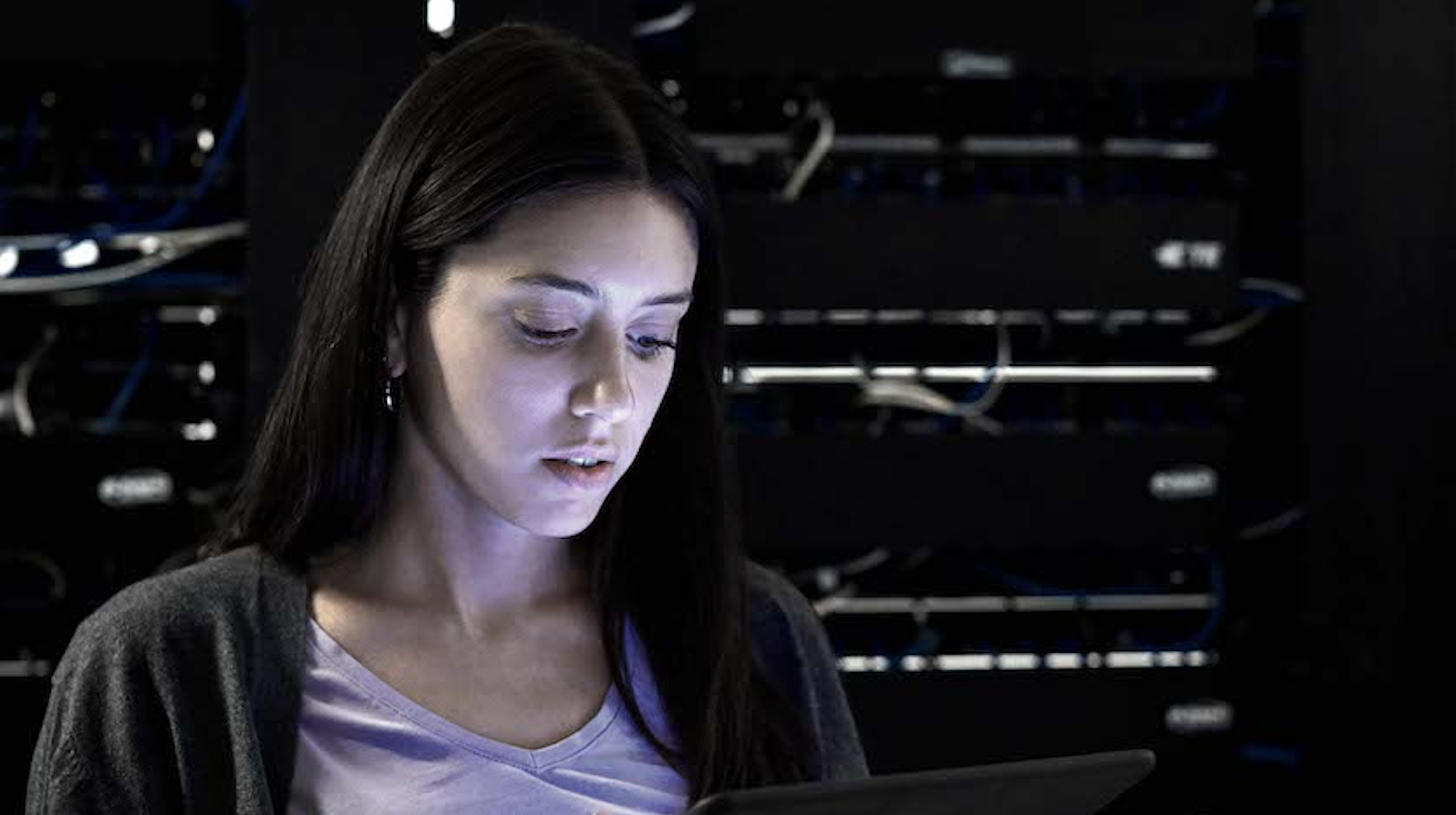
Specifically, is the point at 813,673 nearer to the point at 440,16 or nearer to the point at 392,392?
the point at 392,392

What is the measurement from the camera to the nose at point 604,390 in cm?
106

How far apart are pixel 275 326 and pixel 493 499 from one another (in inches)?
39.4

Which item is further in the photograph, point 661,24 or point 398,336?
point 661,24

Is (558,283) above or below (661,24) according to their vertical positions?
below

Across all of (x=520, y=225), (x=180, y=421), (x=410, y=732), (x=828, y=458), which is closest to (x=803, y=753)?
(x=410, y=732)

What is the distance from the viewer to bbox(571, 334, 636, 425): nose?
3.48 feet

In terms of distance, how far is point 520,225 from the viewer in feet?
3.48

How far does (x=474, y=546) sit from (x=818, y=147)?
1.10m

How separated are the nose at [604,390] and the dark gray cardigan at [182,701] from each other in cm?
22

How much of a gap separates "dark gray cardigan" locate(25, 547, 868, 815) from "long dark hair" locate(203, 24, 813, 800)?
0.06m

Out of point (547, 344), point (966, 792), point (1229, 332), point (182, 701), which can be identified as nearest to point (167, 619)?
point (182, 701)

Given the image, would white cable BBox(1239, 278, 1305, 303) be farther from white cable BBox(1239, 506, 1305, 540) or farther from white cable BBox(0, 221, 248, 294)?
white cable BBox(0, 221, 248, 294)

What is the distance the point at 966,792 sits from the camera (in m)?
0.75

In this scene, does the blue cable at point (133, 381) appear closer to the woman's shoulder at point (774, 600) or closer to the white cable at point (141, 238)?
the white cable at point (141, 238)
